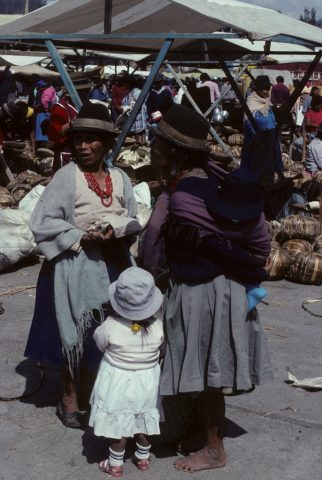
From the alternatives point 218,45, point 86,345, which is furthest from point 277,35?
point 218,45

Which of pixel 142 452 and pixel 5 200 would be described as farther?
pixel 5 200

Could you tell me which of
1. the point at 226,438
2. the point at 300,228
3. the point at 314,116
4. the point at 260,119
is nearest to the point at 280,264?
the point at 300,228

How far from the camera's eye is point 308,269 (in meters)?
6.88

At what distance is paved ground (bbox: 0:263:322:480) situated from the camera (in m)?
3.16

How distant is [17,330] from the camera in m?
5.07

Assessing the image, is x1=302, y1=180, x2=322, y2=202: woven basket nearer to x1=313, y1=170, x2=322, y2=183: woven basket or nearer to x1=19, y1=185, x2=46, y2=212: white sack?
x1=313, y1=170, x2=322, y2=183: woven basket

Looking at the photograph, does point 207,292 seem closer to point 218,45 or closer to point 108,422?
point 108,422

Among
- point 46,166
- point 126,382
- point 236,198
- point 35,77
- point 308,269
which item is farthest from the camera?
point 35,77

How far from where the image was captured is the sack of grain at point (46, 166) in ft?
36.3

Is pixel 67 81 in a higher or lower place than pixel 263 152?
higher

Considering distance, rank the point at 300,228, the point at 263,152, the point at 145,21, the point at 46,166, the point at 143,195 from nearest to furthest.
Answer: the point at 145,21
the point at 300,228
the point at 143,195
the point at 263,152
the point at 46,166

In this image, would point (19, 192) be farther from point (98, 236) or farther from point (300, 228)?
point (98, 236)

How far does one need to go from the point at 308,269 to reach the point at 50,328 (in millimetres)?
4173

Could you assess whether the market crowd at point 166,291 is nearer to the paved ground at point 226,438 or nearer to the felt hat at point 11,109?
the paved ground at point 226,438
